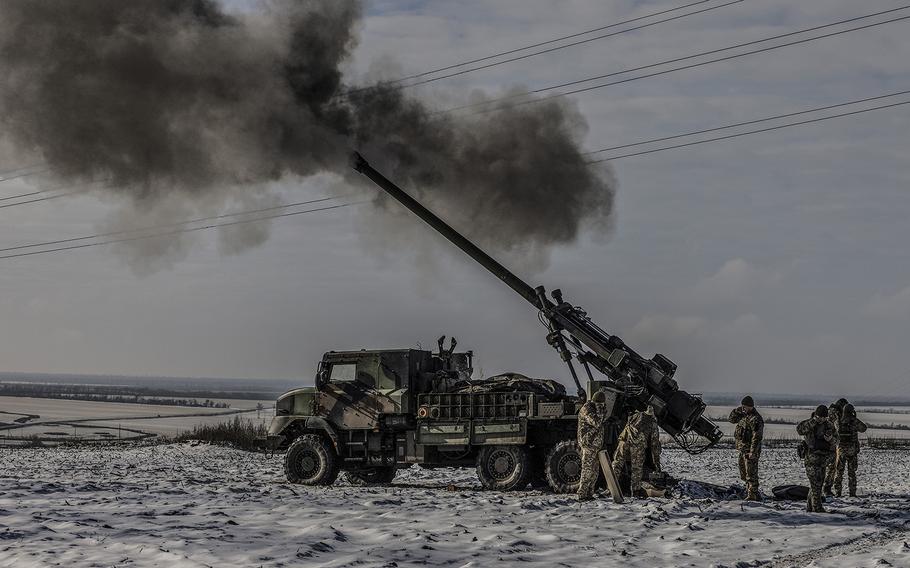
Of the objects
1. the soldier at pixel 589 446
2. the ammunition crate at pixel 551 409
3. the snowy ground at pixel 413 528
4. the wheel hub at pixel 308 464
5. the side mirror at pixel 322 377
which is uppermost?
the side mirror at pixel 322 377

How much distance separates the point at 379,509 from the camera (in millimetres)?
14133

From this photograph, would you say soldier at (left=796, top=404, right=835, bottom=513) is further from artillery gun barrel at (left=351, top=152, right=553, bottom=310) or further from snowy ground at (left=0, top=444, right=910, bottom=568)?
artillery gun barrel at (left=351, top=152, right=553, bottom=310)

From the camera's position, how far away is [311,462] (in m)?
19.8

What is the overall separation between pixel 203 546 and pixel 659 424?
9989 millimetres

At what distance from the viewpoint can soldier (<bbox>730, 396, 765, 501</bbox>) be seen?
16.8m

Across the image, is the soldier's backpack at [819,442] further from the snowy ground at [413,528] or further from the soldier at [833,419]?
the soldier at [833,419]

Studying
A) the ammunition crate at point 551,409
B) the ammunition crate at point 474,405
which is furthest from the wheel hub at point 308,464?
the ammunition crate at point 551,409

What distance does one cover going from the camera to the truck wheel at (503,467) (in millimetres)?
18281

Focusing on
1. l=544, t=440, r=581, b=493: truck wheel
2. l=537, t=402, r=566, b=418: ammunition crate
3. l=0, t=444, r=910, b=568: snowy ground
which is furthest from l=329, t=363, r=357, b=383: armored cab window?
l=544, t=440, r=581, b=493: truck wheel

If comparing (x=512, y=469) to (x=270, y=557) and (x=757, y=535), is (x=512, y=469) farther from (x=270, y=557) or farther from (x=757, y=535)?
(x=270, y=557)

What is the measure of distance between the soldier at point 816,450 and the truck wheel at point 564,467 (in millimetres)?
3698

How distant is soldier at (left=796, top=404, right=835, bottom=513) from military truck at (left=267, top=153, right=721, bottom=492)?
2.59 meters

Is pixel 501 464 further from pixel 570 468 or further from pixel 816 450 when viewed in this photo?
pixel 816 450

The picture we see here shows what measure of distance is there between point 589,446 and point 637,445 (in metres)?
0.95
